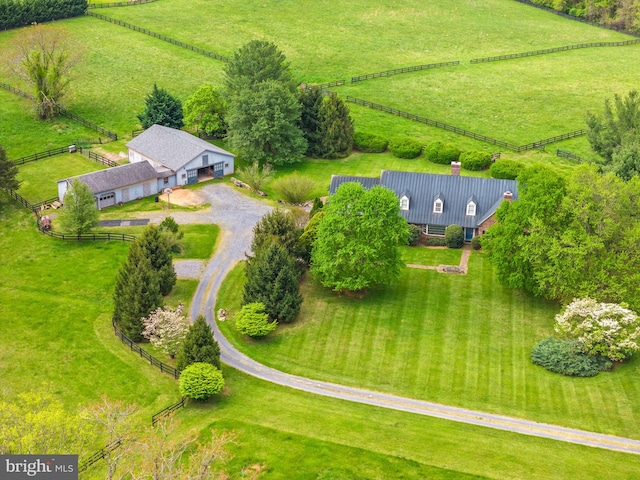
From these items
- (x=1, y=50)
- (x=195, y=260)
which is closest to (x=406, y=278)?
(x=195, y=260)

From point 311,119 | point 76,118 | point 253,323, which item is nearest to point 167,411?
point 253,323

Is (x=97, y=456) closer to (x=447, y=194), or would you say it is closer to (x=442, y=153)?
(x=447, y=194)

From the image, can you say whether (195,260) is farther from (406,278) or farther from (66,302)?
(406,278)

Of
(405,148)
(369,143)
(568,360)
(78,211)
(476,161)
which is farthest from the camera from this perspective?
(369,143)

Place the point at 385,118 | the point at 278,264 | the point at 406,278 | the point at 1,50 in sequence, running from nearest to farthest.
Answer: the point at 278,264, the point at 406,278, the point at 385,118, the point at 1,50

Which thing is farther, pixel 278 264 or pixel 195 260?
pixel 195 260

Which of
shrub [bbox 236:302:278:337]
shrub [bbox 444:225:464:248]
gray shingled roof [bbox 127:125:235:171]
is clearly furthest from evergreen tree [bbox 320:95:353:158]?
shrub [bbox 236:302:278:337]
